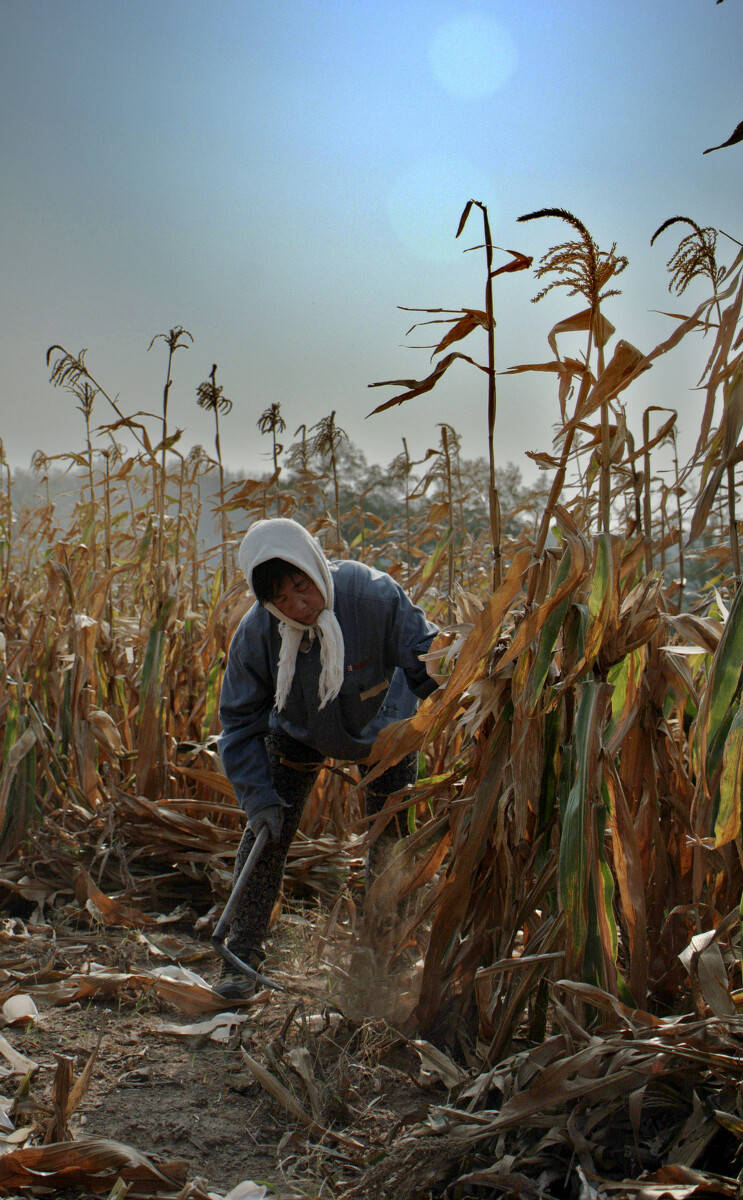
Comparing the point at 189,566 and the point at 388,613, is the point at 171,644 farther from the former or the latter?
the point at 388,613

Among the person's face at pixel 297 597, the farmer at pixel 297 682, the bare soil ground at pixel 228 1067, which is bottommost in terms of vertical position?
the bare soil ground at pixel 228 1067

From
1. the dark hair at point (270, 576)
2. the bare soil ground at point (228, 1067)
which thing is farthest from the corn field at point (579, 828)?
the dark hair at point (270, 576)

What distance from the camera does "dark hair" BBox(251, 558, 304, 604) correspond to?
248 centimetres

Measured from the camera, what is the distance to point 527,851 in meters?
1.77

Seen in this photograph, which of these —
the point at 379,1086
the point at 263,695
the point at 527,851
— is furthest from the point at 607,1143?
the point at 263,695

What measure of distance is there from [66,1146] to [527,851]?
3.09 ft

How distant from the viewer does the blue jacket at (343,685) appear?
262 cm

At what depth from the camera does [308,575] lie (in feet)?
8.19

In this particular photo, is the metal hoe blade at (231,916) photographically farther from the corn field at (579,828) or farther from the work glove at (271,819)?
the corn field at (579,828)

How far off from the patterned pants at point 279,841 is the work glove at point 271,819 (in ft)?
0.18

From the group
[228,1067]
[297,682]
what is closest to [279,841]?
[297,682]

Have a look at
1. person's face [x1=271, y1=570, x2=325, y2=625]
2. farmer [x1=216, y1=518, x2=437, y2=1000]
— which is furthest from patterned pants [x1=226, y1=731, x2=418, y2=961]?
person's face [x1=271, y1=570, x2=325, y2=625]

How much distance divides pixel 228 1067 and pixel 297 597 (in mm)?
1139

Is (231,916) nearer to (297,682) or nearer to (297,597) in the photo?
(297,682)
